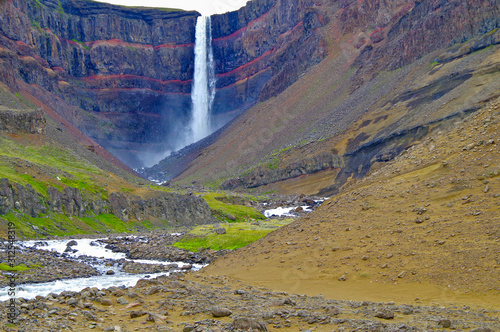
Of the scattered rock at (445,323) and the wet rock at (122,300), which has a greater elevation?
the wet rock at (122,300)

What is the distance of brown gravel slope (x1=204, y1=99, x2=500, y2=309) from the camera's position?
20828mm

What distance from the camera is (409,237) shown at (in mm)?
24672

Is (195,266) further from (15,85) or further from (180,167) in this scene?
(180,167)

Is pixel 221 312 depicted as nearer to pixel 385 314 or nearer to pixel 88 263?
pixel 385 314

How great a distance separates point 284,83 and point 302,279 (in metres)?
163

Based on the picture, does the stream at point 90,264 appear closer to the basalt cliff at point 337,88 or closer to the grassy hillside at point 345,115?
the basalt cliff at point 337,88

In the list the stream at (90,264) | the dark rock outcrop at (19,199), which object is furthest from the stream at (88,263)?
the dark rock outcrop at (19,199)

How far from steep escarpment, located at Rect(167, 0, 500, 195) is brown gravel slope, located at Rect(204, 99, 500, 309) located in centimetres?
4521

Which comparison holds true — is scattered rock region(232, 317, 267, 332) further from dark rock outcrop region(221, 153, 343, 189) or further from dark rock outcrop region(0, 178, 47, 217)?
dark rock outcrop region(221, 153, 343, 189)

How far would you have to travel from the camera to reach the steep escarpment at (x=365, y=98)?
327 feet

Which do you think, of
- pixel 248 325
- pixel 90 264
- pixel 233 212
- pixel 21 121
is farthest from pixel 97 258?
pixel 21 121

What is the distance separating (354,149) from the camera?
112625 millimetres

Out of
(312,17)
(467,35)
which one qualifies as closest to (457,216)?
(467,35)

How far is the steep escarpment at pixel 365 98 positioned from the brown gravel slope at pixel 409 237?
4521 centimetres
